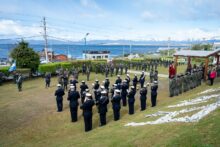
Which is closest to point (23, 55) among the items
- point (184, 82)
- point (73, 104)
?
point (73, 104)

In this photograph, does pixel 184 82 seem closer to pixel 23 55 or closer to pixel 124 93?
pixel 124 93

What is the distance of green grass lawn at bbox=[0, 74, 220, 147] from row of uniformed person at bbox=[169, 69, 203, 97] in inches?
38.9

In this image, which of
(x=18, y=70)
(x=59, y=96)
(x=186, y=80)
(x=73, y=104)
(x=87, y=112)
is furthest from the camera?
(x=18, y=70)

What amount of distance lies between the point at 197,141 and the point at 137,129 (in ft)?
11.2

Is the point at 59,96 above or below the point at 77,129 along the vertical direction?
above

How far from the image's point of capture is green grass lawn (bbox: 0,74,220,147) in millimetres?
8117

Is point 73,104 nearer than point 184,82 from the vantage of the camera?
Yes

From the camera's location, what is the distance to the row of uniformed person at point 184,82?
63.3 feet

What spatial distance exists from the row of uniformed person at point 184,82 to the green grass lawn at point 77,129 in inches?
38.9

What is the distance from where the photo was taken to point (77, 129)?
513 inches

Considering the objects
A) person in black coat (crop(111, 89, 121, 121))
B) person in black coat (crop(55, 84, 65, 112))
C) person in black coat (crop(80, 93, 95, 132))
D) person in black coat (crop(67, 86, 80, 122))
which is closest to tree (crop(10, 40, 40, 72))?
person in black coat (crop(55, 84, 65, 112))

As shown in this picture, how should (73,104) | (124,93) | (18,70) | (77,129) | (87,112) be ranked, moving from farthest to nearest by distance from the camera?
(18,70), (124,93), (73,104), (77,129), (87,112)

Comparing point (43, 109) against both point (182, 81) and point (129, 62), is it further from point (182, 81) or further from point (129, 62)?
point (129, 62)

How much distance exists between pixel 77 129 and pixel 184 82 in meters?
10.9
